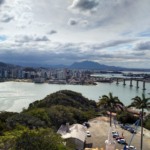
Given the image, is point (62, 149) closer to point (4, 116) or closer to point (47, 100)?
point (4, 116)

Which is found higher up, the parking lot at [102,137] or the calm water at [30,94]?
the parking lot at [102,137]

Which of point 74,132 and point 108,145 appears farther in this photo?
point 74,132

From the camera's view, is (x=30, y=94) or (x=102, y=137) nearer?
(x=102, y=137)

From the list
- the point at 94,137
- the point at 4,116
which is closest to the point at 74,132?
the point at 94,137

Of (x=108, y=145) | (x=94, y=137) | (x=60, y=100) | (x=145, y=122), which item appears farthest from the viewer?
(x=60, y=100)

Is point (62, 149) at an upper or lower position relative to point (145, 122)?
upper

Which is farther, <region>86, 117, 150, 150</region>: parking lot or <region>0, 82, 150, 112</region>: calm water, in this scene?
<region>0, 82, 150, 112</region>: calm water

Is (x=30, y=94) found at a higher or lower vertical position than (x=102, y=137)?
lower

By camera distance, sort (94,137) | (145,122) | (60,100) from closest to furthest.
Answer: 1. (94,137)
2. (145,122)
3. (60,100)

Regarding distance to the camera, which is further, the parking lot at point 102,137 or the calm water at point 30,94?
the calm water at point 30,94

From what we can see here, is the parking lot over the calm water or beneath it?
over
